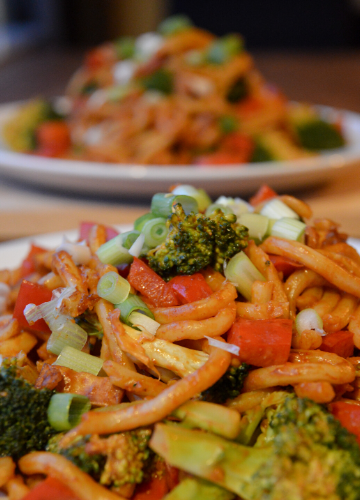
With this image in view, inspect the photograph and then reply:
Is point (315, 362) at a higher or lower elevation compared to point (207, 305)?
lower

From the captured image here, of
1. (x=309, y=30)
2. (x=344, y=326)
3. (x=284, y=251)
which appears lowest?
(x=309, y=30)

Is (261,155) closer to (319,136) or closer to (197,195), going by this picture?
(319,136)

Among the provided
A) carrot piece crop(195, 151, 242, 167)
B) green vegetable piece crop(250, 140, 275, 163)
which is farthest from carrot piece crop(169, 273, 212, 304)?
green vegetable piece crop(250, 140, 275, 163)

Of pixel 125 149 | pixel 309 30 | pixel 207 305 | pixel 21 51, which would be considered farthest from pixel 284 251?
pixel 309 30

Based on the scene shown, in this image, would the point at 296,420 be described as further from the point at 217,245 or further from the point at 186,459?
the point at 217,245

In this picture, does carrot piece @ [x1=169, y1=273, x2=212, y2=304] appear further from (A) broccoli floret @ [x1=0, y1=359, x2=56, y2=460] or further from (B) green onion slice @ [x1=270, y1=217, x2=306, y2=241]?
(A) broccoli floret @ [x1=0, y1=359, x2=56, y2=460]

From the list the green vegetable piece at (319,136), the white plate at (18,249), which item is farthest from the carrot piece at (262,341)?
the green vegetable piece at (319,136)

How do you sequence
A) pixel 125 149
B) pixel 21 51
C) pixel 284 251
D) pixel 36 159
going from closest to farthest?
pixel 284 251 < pixel 36 159 < pixel 125 149 < pixel 21 51
